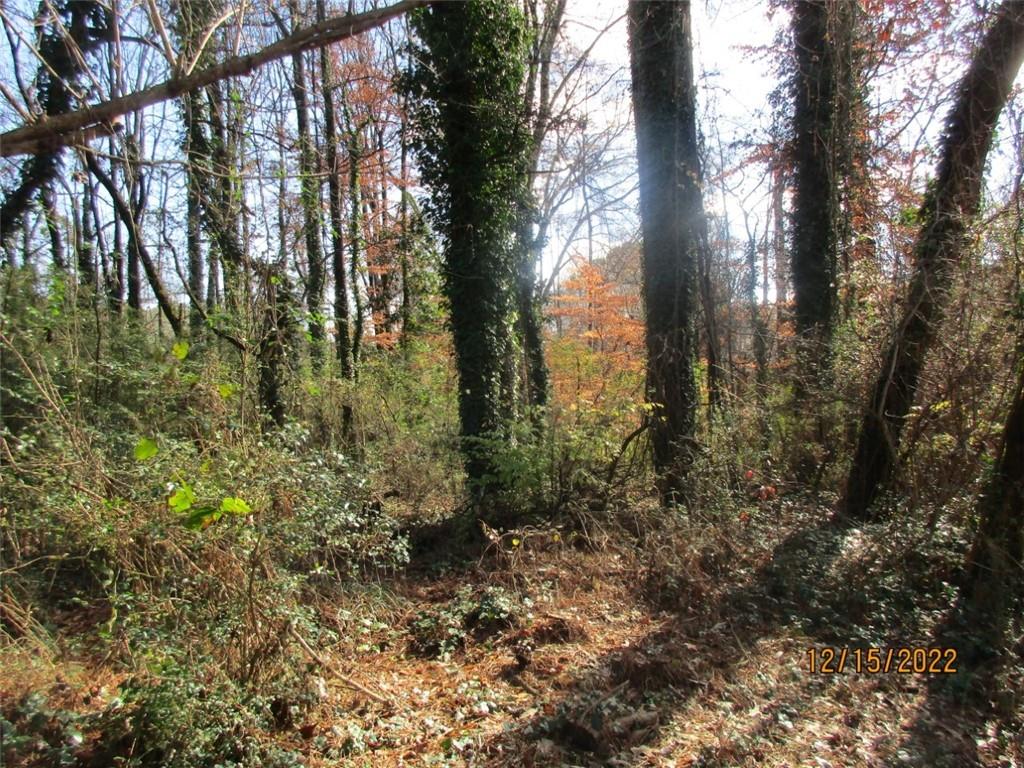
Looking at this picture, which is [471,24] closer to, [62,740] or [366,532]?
[366,532]

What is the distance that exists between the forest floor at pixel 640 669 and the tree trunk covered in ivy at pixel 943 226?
3.92 feet

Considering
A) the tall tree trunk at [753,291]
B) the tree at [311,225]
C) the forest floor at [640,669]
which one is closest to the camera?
the forest floor at [640,669]

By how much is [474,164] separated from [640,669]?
6.48m

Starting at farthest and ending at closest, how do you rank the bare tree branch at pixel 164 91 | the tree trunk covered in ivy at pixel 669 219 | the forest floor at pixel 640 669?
the tree trunk covered in ivy at pixel 669 219 → the forest floor at pixel 640 669 → the bare tree branch at pixel 164 91

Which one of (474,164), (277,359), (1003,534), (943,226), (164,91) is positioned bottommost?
(1003,534)

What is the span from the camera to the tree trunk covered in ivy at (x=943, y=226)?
205 inches

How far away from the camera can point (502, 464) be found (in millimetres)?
6762

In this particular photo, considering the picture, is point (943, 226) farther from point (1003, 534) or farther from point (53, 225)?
point (53, 225)

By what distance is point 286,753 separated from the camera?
9.97ft

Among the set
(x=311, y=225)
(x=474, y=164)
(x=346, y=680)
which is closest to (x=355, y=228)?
(x=311, y=225)

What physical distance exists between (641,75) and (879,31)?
2803 mm

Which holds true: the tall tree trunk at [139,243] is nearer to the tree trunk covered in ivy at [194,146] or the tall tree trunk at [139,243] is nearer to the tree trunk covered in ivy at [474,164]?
the tree trunk covered in ivy at [194,146]

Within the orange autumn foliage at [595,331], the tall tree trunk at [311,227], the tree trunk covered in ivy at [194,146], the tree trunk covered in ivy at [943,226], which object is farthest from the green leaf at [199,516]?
the orange autumn foliage at [595,331]

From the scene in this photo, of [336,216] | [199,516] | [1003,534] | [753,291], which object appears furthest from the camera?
[753,291]
